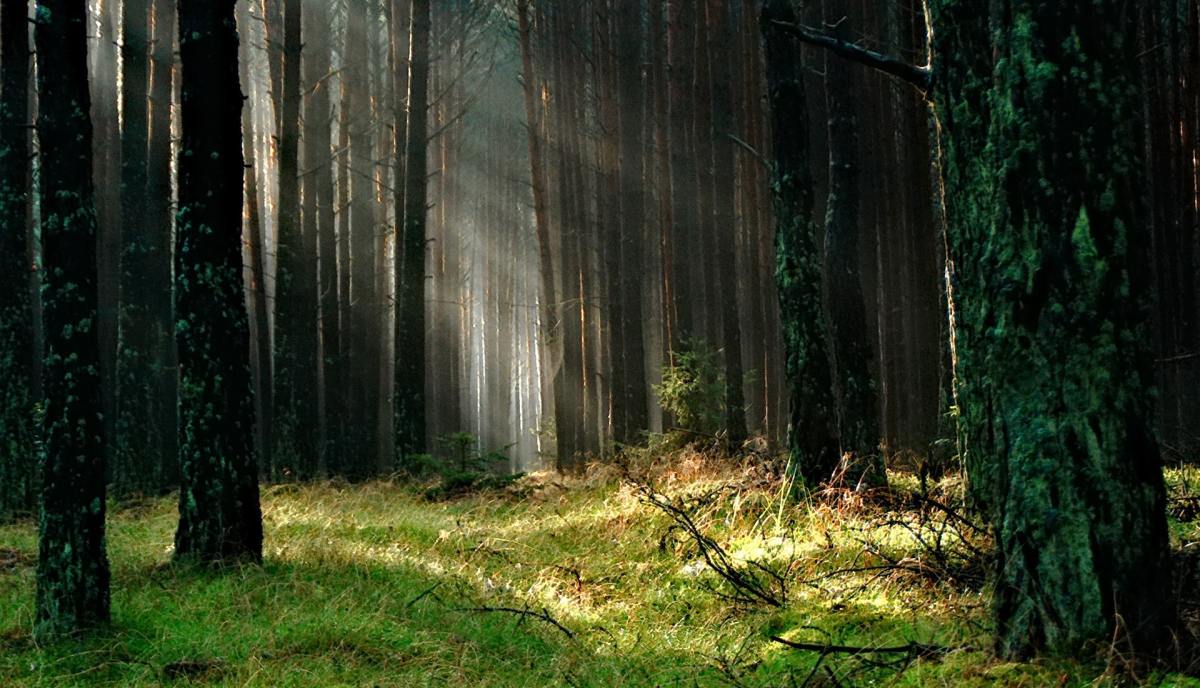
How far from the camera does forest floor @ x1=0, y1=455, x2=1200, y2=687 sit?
209 inches

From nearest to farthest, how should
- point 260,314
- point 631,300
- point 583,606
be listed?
point 583,606
point 631,300
point 260,314

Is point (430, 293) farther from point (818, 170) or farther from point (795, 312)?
point (795, 312)

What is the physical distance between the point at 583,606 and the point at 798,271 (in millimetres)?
4320

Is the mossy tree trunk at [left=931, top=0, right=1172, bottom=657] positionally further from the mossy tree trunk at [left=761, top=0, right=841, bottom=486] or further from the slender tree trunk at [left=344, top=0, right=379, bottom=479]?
the slender tree trunk at [left=344, top=0, right=379, bottom=479]

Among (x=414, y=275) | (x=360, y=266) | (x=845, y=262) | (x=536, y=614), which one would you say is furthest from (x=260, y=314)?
(x=536, y=614)

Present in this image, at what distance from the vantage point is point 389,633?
6340mm

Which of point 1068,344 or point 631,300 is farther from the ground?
point 631,300

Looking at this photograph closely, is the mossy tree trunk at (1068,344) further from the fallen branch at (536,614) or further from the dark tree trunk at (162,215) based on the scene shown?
the dark tree trunk at (162,215)

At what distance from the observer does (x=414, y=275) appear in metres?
17.0

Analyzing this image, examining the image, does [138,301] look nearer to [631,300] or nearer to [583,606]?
[631,300]

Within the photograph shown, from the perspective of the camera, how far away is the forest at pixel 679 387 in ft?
12.8

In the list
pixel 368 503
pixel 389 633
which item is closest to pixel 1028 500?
pixel 389 633

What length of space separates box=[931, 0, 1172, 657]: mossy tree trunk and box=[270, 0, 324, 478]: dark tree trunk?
14.4 metres

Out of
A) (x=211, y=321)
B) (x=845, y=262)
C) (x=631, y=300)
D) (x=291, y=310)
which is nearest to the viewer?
(x=211, y=321)
